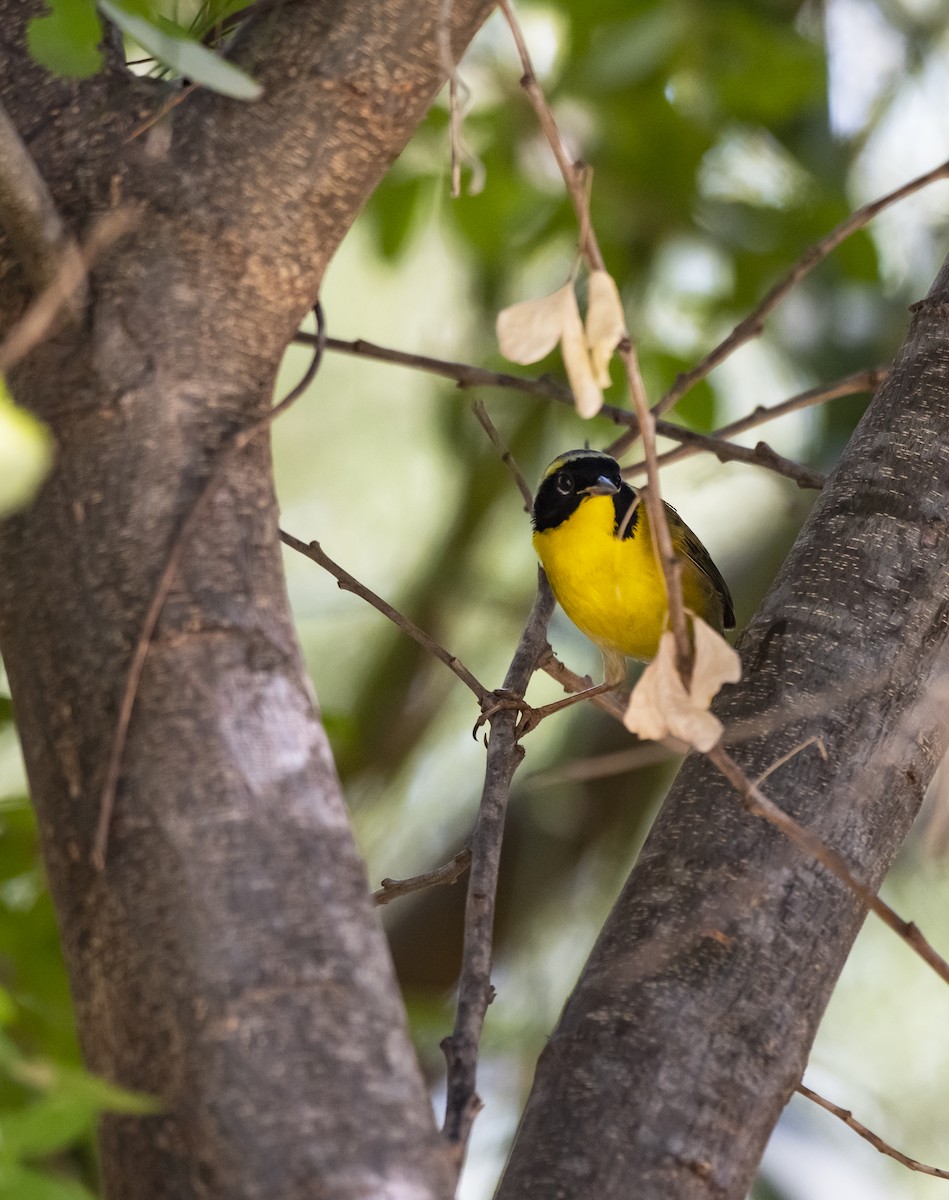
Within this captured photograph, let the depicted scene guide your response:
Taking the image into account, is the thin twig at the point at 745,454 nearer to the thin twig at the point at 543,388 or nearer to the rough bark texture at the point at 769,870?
the thin twig at the point at 543,388

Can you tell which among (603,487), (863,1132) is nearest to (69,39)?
(863,1132)

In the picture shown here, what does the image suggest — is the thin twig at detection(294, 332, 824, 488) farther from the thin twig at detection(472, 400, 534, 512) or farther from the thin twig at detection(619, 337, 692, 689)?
the thin twig at detection(619, 337, 692, 689)

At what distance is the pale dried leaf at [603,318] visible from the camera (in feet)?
4.40

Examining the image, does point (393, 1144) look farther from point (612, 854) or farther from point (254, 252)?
point (612, 854)

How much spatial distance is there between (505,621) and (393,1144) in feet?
11.9

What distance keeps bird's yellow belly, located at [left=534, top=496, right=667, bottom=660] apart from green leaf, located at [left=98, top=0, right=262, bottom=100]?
2.56m

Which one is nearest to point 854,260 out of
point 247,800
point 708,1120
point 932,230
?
point 932,230

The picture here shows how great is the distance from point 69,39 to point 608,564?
262cm

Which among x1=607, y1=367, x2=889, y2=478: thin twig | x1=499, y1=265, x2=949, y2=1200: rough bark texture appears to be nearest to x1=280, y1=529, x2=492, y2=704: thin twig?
x1=499, y1=265, x2=949, y2=1200: rough bark texture

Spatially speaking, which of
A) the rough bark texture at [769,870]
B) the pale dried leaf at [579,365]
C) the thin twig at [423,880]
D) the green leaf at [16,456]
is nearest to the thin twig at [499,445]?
the rough bark texture at [769,870]

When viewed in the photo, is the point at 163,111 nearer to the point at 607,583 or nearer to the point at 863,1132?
the point at 863,1132

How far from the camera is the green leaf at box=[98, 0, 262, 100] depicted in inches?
51.4

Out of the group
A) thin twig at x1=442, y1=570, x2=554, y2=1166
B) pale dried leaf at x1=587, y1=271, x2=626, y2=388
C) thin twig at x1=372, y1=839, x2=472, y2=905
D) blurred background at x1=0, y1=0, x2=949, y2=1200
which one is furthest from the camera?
blurred background at x1=0, y1=0, x2=949, y2=1200

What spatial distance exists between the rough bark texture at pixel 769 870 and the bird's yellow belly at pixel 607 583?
1580 mm
